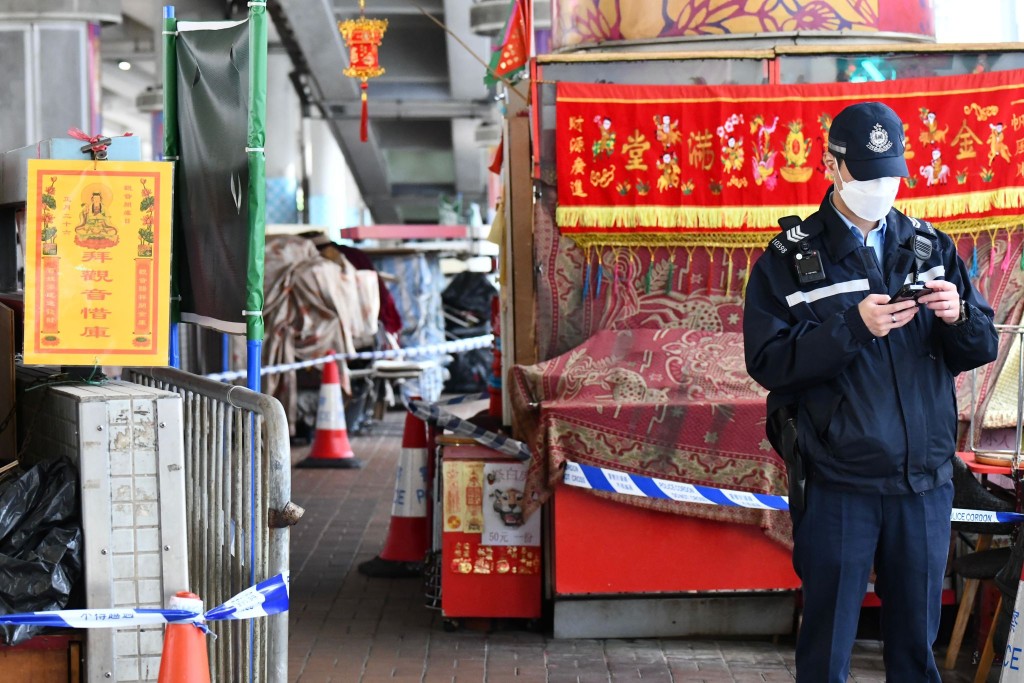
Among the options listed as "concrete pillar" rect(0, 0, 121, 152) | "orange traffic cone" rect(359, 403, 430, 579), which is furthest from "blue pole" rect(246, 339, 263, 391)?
"concrete pillar" rect(0, 0, 121, 152)

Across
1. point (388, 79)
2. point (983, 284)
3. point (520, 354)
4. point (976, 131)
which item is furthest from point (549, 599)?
point (388, 79)

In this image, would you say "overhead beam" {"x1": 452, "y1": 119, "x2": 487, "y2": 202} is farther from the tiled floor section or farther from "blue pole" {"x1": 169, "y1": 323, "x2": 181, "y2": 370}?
"blue pole" {"x1": 169, "y1": 323, "x2": 181, "y2": 370}

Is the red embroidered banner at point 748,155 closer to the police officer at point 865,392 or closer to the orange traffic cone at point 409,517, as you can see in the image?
the orange traffic cone at point 409,517

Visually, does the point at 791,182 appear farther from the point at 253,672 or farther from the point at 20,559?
the point at 20,559

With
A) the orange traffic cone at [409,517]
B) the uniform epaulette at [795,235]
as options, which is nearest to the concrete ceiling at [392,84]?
the orange traffic cone at [409,517]

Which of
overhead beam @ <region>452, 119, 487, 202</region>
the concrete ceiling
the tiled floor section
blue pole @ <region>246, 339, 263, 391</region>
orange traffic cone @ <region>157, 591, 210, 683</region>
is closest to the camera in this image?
orange traffic cone @ <region>157, 591, 210, 683</region>

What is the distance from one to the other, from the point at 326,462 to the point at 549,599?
567 centimetres

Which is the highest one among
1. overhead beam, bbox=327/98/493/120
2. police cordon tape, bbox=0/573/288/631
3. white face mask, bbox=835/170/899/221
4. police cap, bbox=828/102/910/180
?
overhead beam, bbox=327/98/493/120

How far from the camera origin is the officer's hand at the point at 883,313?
353 centimetres

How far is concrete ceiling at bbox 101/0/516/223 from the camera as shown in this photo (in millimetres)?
19250

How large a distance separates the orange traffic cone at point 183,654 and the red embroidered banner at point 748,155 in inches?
117

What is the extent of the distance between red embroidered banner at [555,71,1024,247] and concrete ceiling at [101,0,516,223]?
832 centimetres

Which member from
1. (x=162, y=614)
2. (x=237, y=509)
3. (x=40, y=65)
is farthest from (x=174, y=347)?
(x=40, y=65)

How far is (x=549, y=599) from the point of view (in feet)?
20.5
